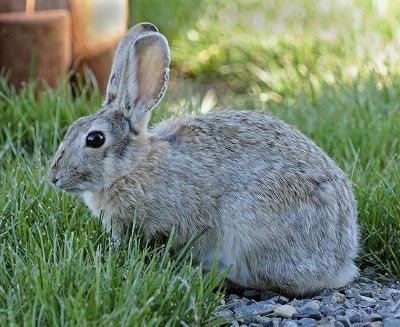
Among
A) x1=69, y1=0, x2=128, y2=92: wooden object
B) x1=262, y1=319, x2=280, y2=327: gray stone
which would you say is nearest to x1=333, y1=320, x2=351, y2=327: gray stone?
x1=262, y1=319, x2=280, y2=327: gray stone

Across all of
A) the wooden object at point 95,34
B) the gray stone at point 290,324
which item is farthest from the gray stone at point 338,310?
the wooden object at point 95,34

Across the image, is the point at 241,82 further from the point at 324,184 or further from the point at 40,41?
the point at 324,184

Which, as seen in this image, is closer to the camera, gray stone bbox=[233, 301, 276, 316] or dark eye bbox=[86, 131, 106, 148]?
gray stone bbox=[233, 301, 276, 316]

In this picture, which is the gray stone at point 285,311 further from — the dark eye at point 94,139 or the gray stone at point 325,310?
the dark eye at point 94,139

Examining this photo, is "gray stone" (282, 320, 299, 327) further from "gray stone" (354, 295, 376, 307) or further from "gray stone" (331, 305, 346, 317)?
"gray stone" (354, 295, 376, 307)

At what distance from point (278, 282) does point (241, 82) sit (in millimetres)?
4297

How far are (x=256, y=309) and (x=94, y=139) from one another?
1093mm

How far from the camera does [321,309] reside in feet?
12.8

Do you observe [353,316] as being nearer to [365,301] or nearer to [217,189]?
[365,301]

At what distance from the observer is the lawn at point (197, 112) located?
11.2ft

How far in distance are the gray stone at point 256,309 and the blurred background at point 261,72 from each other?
0.88 metres

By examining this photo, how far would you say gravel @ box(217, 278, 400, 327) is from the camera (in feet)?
12.1

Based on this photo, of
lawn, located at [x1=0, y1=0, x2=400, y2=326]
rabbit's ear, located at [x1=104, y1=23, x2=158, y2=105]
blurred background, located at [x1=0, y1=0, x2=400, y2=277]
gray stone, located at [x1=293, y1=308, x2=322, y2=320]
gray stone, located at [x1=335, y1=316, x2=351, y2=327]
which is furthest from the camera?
blurred background, located at [x1=0, y1=0, x2=400, y2=277]

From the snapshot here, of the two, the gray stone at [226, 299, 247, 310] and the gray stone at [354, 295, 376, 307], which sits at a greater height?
the gray stone at [354, 295, 376, 307]
